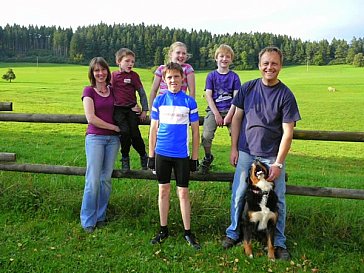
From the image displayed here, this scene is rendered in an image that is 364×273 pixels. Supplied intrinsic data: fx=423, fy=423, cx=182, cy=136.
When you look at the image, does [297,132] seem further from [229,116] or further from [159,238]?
[159,238]

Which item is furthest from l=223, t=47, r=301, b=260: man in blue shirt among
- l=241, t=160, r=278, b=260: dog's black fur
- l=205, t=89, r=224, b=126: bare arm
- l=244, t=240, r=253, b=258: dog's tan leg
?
l=205, t=89, r=224, b=126: bare arm

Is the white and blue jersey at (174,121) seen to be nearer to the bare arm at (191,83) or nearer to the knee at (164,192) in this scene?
the knee at (164,192)

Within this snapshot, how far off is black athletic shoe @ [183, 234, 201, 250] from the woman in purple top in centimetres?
117

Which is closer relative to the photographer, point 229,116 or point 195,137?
point 195,137

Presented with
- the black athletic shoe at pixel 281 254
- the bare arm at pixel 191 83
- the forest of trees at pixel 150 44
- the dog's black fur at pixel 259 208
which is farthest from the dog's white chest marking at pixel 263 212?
the forest of trees at pixel 150 44

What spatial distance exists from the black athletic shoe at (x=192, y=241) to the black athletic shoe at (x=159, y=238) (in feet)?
0.84

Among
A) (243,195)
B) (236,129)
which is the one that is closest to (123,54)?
(236,129)

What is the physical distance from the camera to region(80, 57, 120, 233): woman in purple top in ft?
17.2

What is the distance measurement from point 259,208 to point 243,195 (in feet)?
0.95

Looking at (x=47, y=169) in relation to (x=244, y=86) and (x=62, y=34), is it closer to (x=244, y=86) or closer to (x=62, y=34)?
(x=244, y=86)

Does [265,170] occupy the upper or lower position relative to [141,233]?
upper

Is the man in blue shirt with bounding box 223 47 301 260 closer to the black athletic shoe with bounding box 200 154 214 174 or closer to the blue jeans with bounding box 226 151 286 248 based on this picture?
the blue jeans with bounding box 226 151 286 248

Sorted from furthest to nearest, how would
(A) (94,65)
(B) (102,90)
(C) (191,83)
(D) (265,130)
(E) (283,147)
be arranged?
(C) (191,83), (B) (102,90), (A) (94,65), (D) (265,130), (E) (283,147)

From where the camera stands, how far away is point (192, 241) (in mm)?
5023
